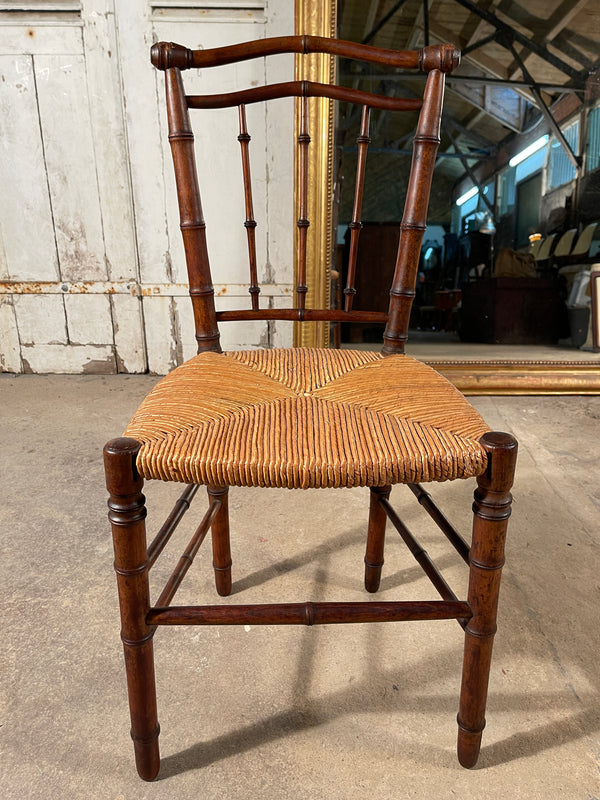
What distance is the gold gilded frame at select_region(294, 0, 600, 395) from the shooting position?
2209 millimetres

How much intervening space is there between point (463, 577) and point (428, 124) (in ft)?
2.90

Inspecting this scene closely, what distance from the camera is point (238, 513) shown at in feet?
4.52

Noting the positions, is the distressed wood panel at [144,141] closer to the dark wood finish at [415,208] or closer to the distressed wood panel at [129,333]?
the distressed wood panel at [129,333]

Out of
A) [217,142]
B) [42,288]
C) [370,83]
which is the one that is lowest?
[42,288]

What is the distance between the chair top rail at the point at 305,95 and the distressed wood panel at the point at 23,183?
203cm

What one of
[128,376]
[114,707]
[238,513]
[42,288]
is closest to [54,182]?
[42,288]

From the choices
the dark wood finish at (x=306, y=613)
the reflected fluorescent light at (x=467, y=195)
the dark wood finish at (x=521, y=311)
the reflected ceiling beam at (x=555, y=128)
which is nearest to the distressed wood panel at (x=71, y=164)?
the dark wood finish at (x=306, y=613)

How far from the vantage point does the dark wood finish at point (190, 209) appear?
883mm

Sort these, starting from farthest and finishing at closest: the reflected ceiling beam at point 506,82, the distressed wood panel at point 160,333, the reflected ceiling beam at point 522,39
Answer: the reflected ceiling beam at point 506,82 → the reflected ceiling beam at point 522,39 → the distressed wood panel at point 160,333

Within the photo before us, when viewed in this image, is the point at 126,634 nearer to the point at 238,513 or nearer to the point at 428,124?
the point at 238,513

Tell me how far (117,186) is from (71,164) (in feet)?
0.81

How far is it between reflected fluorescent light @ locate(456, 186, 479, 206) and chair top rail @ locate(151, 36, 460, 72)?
305 inches

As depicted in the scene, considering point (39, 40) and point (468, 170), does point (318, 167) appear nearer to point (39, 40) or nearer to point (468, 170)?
point (39, 40)

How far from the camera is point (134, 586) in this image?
0.59 m
